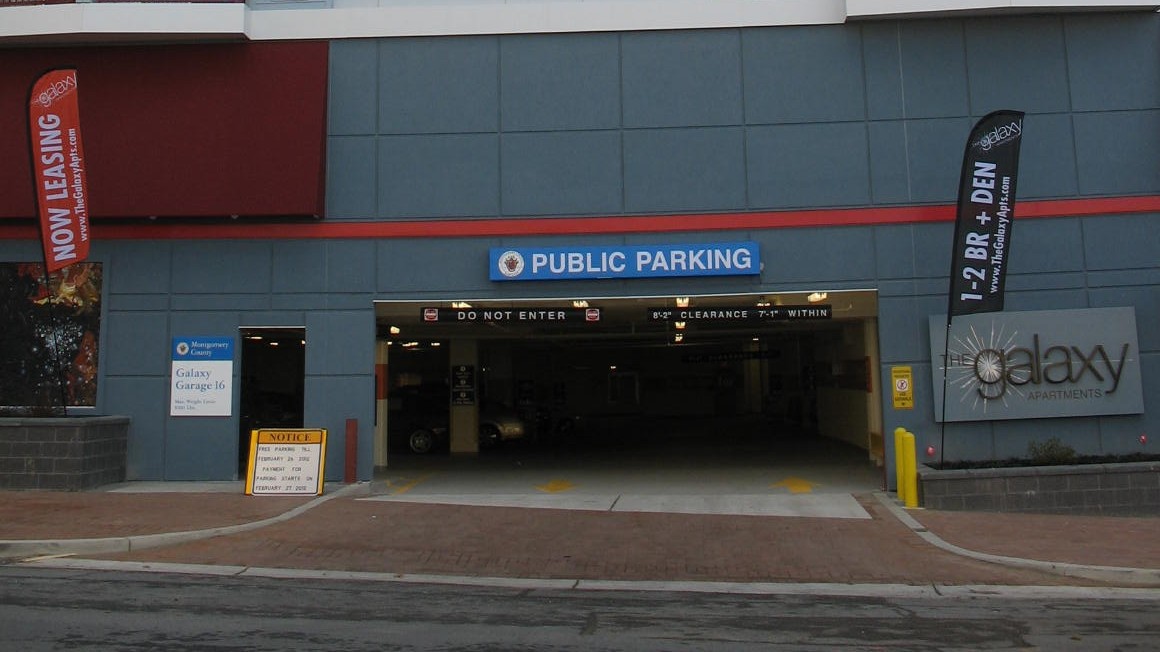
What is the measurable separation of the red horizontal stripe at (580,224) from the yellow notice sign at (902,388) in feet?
8.18

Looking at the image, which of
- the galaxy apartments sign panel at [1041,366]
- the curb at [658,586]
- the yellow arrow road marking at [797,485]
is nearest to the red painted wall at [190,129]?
the curb at [658,586]

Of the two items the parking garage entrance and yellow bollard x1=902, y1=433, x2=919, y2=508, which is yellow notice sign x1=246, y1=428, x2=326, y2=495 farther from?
yellow bollard x1=902, y1=433, x2=919, y2=508

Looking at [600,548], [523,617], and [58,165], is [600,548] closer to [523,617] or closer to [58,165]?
[523,617]

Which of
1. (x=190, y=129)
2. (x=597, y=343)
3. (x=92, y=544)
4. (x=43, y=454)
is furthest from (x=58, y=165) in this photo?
(x=597, y=343)

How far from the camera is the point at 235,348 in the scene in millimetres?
14516

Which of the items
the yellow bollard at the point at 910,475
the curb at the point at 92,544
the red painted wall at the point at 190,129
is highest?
the red painted wall at the point at 190,129

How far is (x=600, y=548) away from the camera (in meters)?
10.1

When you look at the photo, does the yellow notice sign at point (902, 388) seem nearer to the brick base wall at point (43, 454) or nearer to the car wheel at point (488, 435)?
the car wheel at point (488, 435)

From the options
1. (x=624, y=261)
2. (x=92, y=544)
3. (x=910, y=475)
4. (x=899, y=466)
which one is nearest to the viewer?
(x=92, y=544)

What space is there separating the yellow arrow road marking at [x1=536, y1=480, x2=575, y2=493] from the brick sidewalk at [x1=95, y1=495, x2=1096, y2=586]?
2.16m

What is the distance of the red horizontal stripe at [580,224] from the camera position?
1386 centimetres

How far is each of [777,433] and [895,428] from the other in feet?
43.7

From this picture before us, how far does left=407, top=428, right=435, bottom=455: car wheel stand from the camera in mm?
21203

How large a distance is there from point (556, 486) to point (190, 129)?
8.73m
